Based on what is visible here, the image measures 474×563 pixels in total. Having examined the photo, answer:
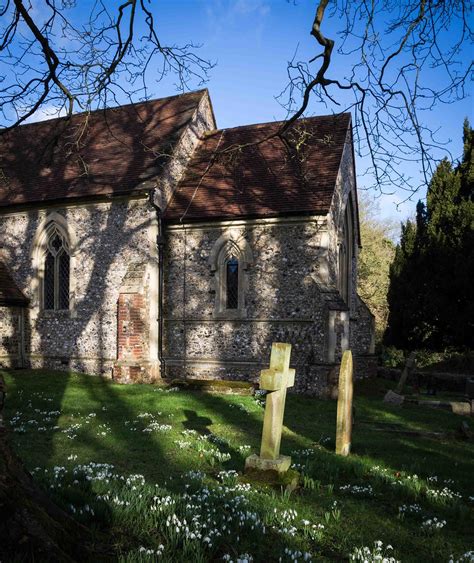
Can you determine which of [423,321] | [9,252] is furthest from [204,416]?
[423,321]

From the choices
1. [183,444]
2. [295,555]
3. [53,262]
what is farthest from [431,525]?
A: [53,262]

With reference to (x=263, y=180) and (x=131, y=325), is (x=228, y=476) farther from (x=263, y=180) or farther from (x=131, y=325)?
(x=263, y=180)

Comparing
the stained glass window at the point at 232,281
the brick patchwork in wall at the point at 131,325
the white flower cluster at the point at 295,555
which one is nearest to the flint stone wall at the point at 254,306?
the stained glass window at the point at 232,281

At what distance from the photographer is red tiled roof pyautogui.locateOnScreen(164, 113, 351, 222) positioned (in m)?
16.1

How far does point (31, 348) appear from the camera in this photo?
727 inches

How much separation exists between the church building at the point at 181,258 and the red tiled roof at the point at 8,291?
6 cm

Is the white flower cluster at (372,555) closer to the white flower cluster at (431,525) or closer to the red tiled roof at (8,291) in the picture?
the white flower cluster at (431,525)

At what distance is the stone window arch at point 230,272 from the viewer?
16375mm

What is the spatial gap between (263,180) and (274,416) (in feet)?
40.6

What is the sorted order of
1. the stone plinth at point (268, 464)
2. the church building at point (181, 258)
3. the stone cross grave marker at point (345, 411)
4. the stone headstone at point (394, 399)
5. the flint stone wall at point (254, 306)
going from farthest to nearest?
the church building at point (181, 258) < the flint stone wall at point (254, 306) < the stone headstone at point (394, 399) < the stone cross grave marker at point (345, 411) < the stone plinth at point (268, 464)

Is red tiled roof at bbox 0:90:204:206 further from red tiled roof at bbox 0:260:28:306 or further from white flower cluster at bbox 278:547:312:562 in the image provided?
white flower cluster at bbox 278:547:312:562

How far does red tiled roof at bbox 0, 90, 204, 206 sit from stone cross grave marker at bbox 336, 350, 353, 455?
10714mm

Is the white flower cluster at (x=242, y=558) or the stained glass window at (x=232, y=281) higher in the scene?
the stained glass window at (x=232, y=281)

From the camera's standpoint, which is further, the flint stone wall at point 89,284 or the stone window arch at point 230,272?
the flint stone wall at point 89,284
